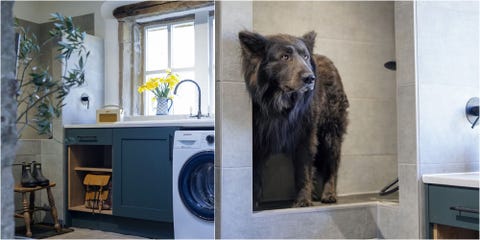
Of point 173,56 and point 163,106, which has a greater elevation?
point 173,56

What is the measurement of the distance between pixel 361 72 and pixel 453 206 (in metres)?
1.10

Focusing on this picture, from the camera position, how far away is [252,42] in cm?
192

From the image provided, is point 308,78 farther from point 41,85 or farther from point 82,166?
point 82,166

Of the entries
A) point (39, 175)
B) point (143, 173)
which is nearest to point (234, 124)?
point (143, 173)

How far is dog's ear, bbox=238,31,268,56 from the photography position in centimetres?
189

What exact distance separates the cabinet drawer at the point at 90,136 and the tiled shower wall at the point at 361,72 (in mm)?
2111

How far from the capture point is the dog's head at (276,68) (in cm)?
189

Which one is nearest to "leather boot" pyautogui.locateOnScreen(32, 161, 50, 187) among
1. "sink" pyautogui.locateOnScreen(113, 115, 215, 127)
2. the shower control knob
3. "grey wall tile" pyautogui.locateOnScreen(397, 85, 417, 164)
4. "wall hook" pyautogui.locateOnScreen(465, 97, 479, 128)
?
"sink" pyautogui.locateOnScreen(113, 115, 215, 127)

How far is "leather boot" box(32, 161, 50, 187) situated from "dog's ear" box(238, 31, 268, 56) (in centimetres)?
201

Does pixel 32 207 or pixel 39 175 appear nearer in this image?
pixel 32 207

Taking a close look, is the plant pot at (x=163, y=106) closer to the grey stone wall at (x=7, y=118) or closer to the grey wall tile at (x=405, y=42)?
the grey wall tile at (x=405, y=42)

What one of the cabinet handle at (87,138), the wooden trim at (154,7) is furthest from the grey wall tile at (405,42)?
the cabinet handle at (87,138)

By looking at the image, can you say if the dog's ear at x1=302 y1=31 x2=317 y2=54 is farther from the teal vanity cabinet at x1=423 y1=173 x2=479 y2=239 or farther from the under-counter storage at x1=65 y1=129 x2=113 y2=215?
the under-counter storage at x1=65 y1=129 x2=113 y2=215

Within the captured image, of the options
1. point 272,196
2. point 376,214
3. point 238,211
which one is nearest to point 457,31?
point 376,214
